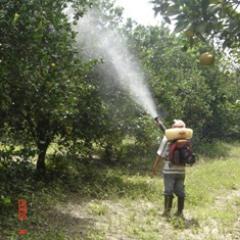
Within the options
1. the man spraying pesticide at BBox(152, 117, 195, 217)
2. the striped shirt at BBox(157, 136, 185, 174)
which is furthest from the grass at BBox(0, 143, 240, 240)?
the striped shirt at BBox(157, 136, 185, 174)

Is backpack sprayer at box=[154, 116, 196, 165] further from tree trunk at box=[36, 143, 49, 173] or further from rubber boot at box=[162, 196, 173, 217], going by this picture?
tree trunk at box=[36, 143, 49, 173]

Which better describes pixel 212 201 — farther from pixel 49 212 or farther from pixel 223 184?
pixel 49 212

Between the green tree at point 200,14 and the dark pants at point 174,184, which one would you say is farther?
the dark pants at point 174,184

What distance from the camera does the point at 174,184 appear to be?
1083 centimetres

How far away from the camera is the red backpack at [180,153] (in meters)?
10.4

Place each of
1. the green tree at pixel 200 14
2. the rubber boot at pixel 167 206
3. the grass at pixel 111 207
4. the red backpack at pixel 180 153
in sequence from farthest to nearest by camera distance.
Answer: the rubber boot at pixel 167 206 → the red backpack at pixel 180 153 → the grass at pixel 111 207 → the green tree at pixel 200 14

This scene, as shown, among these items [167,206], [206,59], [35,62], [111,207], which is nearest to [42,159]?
[111,207]

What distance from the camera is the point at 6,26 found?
28.7ft

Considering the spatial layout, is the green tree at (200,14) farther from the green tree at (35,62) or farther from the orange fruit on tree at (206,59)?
the green tree at (35,62)

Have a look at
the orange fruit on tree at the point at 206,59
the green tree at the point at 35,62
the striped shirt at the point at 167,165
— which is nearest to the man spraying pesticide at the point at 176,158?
the striped shirt at the point at 167,165

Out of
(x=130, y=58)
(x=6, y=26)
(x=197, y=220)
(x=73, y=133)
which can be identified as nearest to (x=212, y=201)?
(x=197, y=220)

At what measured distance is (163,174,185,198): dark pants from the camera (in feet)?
35.1

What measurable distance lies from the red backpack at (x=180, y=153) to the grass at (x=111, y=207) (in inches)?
44.3

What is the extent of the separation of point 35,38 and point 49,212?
3.36m
